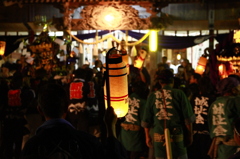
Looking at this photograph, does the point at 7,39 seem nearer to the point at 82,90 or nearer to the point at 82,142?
the point at 82,90

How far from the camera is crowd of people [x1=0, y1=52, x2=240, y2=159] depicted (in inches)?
135

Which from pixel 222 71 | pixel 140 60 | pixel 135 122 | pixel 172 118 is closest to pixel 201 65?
pixel 222 71

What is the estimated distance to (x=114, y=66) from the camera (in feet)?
15.7

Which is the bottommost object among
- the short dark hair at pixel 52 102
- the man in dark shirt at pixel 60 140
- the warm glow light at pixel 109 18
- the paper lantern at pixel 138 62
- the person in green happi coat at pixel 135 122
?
the person in green happi coat at pixel 135 122

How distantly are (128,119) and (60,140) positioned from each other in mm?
5653

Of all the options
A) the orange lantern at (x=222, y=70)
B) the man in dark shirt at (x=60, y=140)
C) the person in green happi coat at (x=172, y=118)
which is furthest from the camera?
the orange lantern at (x=222, y=70)

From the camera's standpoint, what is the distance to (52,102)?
3572 mm

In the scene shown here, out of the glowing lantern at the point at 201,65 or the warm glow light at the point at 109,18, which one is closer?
the glowing lantern at the point at 201,65

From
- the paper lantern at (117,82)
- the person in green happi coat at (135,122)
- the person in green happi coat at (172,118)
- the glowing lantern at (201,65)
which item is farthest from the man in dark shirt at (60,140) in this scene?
the glowing lantern at (201,65)

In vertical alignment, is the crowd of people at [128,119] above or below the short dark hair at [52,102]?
below

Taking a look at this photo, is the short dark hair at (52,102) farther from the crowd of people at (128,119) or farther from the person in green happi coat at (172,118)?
the person in green happi coat at (172,118)

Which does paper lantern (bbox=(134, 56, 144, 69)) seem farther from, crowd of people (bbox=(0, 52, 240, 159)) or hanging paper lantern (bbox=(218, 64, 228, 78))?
hanging paper lantern (bbox=(218, 64, 228, 78))

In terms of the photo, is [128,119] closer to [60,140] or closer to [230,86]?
[230,86]

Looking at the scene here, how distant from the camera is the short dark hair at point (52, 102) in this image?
3562 millimetres
